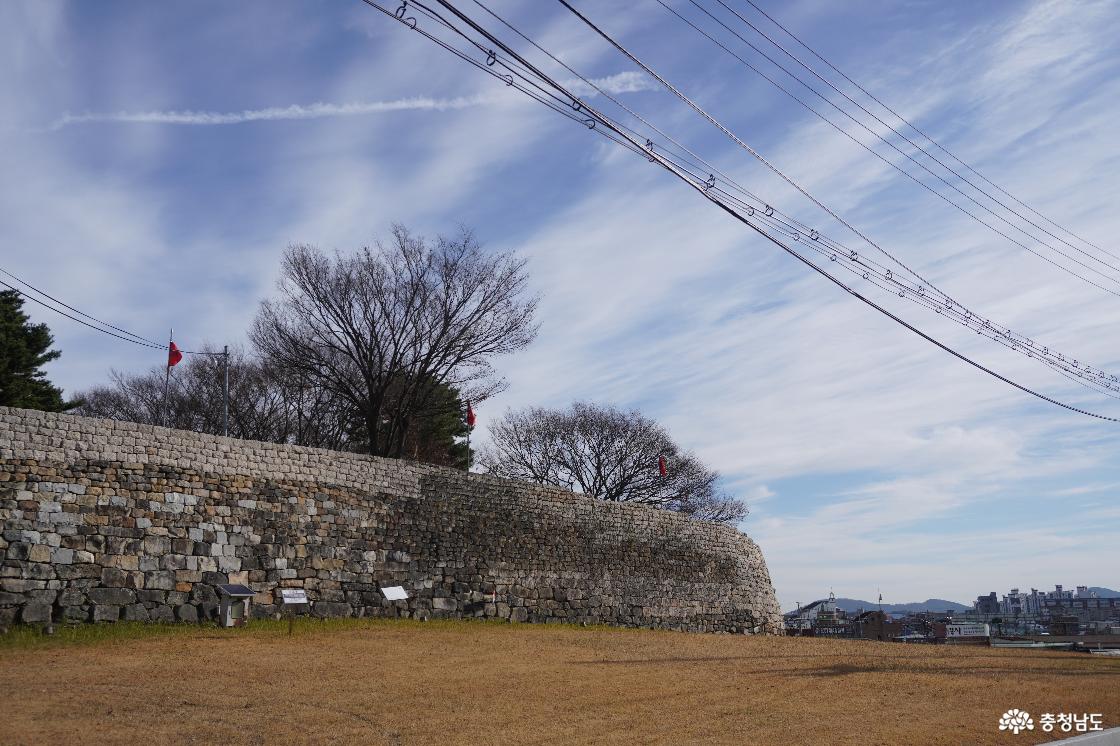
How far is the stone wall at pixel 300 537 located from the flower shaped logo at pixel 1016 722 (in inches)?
462

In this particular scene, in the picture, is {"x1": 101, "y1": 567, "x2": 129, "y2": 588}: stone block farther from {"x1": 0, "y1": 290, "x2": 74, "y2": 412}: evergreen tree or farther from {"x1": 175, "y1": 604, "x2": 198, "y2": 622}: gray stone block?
{"x1": 0, "y1": 290, "x2": 74, "y2": 412}: evergreen tree

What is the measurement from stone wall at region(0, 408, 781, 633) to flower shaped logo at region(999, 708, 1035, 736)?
462 inches

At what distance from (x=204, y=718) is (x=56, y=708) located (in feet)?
4.56

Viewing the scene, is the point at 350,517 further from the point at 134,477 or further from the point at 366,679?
the point at 366,679

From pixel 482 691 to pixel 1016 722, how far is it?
19.3 ft

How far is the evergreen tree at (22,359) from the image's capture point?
26.3 meters

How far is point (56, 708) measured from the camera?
871 cm

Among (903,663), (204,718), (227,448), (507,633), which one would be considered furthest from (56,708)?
(903,663)

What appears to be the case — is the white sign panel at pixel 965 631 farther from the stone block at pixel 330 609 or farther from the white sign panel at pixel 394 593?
the stone block at pixel 330 609

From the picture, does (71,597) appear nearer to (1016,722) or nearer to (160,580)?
(160,580)

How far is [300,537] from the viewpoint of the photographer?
58.0 feet

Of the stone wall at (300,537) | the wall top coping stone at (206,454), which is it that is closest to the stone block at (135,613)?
the stone wall at (300,537)

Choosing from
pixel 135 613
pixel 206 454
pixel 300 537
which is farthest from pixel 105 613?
pixel 300 537

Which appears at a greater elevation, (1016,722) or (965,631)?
(965,631)
